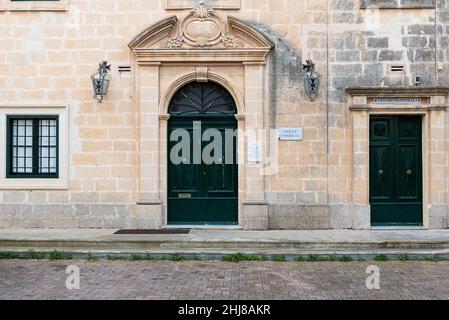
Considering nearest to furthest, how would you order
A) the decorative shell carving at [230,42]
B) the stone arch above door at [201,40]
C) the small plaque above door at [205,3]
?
1. the stone arch above door at [201,40]
2. the decorative shell carving at [230,42]
3. the small plaque above door at [205,3]

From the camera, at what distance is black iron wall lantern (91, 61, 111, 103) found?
470 inches

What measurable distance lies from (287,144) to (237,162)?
4.02 feet

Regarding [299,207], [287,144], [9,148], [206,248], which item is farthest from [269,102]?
[9,148]

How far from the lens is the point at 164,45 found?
12.0m

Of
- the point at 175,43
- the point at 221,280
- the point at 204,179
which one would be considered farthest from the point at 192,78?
the point at 221,280

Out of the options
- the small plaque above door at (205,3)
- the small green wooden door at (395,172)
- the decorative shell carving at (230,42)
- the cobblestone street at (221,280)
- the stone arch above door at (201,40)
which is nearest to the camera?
the cobblestone street at (221,280)

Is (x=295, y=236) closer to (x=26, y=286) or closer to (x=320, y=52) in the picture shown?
(x=320, y=52)

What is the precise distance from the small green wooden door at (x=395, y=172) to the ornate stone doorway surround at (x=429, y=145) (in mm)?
282

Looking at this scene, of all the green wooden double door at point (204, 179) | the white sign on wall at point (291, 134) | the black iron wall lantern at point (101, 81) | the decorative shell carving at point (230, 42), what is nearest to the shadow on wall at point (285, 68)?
the decorative shell carving at point (230, 42)

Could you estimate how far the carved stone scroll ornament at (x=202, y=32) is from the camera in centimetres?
1198

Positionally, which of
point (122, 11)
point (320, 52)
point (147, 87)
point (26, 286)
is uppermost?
point (122, 11)

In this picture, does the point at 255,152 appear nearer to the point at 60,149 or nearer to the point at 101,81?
the point at 101,81

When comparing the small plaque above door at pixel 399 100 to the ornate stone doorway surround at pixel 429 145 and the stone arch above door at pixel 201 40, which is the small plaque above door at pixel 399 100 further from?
the stone arch above door at pixel 201 40

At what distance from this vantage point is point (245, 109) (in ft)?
39.5
